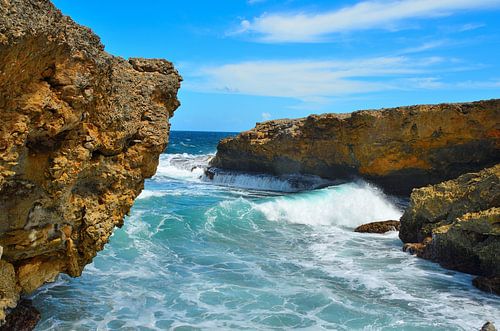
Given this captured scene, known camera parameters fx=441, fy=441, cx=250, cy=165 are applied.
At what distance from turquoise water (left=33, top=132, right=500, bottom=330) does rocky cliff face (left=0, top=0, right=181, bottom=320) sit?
1983 millimetres

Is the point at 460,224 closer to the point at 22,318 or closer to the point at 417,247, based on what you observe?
the point at 417,247

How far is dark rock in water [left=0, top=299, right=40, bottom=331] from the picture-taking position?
6028 millimetres

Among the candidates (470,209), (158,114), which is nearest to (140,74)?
(158,114)

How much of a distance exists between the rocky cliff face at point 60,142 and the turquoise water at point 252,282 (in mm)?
1983

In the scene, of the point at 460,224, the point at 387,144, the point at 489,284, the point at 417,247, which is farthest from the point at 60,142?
the point at 387,144

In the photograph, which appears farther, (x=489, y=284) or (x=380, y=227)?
(x=380, y=227)

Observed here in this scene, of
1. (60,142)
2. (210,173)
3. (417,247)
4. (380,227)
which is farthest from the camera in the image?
(210,173)

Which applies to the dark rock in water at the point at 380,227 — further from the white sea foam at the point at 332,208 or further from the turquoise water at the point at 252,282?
the white sea foam at the point at 332,208

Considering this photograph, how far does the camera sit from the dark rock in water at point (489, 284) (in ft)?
31.7

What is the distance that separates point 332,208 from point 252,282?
1037 centimetres

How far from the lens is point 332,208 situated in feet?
63.8

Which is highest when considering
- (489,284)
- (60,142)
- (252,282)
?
(60,142)

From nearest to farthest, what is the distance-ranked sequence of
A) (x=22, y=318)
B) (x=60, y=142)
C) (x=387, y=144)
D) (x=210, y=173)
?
(x=60, y=142) < (x=22, y=318) < (x=387, y=144) < (x=210, y=173)

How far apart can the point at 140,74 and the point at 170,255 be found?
6.01 m
